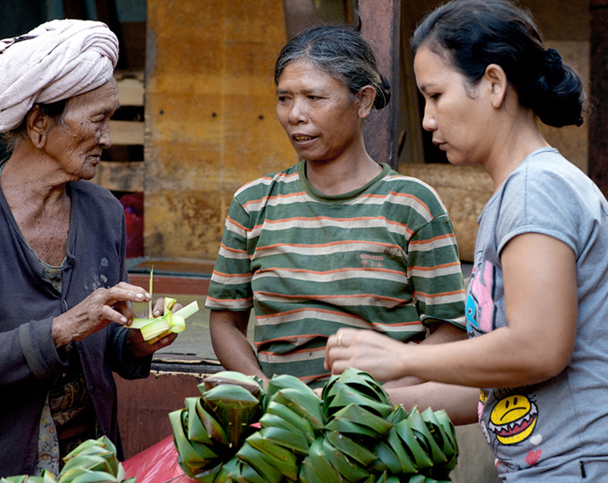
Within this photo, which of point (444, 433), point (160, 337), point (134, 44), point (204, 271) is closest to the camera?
point (444, 433)

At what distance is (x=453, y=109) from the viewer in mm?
1327

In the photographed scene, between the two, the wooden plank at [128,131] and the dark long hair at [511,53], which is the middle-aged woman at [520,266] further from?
the wooden plank at [128,131]

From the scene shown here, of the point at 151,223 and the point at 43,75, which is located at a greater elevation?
the point at 43,75

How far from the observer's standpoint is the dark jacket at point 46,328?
1.76 metres

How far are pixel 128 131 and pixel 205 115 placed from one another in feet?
2.57

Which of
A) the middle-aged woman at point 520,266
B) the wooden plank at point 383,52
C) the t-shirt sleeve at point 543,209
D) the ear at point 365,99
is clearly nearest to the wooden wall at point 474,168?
the wooden plank at point 383,52

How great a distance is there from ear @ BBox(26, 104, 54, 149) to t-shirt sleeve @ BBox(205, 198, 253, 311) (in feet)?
2.01

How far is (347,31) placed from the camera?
2.13m

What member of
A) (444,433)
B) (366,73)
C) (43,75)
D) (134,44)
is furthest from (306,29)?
(134,44)

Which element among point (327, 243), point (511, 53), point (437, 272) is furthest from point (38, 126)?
point (511, 53)

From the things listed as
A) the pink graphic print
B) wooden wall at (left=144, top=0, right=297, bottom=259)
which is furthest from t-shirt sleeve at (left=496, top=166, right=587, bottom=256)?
wooden wall at (left=144, top=0, right=297, bottom=259)

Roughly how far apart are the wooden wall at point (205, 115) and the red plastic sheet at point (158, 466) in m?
3.38

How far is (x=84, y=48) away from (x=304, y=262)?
93cm

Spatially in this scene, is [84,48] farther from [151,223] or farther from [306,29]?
[151,223]
